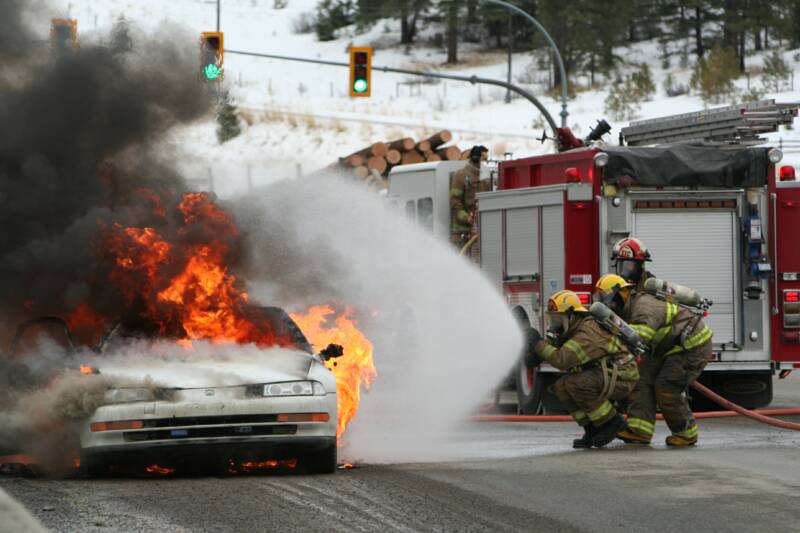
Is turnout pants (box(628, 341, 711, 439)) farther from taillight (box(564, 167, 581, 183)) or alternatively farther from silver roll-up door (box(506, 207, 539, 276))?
silver roll-up door (box(506, 207, 539, 276))

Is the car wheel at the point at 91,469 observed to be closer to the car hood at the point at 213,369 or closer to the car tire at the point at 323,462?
the car hood at the point at 213,369

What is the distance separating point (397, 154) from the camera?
31141mm

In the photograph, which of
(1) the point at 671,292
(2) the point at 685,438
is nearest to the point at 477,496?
(2) the point at 685,438

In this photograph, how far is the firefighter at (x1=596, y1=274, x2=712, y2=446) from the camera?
12648 millimetres

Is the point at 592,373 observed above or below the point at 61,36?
below

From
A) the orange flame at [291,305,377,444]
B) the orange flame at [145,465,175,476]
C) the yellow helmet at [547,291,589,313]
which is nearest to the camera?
the orange flame at [145,465,175,476]

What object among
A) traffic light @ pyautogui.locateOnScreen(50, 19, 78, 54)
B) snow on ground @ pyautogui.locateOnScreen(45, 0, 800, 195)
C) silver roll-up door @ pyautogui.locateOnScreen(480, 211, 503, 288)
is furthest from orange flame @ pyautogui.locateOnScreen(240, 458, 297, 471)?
snow on ground @ pyautogui.locateOnScreen(45, 0, 800, 195)

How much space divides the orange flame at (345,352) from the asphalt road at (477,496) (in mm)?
687

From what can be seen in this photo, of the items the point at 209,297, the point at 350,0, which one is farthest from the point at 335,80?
the point at 209,297

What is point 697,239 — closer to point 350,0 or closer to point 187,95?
point 187,95

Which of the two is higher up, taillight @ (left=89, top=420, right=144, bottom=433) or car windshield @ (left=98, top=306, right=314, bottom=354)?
car windshield @ (left=98, top=306, right=314, bottom=354)

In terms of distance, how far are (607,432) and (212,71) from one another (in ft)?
19.0

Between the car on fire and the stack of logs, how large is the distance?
1945 cm

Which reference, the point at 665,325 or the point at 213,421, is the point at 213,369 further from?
the point at 665,325
